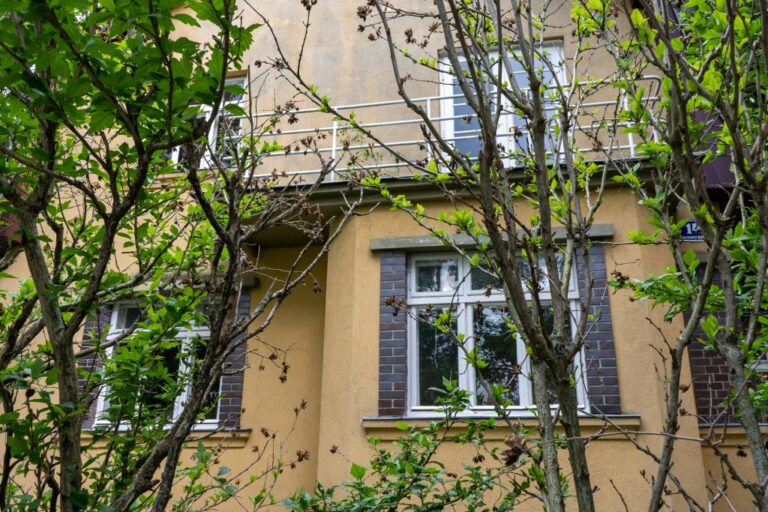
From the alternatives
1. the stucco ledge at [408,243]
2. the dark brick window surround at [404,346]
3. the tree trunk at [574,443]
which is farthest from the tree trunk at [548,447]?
the stucco ledge at [408,243]

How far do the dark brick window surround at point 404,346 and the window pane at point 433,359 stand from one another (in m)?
0.22

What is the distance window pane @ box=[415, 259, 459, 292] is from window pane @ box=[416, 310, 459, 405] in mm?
425

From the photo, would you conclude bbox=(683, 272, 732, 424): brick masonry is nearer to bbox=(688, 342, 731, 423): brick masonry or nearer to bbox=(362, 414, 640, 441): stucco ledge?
bbox=(688, 342, 731, 423): brick masonry

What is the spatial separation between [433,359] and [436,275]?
0.97 meters

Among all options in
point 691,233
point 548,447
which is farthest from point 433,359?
point 548,447

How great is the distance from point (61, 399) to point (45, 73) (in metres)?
1.24

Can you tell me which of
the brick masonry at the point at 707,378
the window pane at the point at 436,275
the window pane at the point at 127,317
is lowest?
the brick masonry at the point at 707,378

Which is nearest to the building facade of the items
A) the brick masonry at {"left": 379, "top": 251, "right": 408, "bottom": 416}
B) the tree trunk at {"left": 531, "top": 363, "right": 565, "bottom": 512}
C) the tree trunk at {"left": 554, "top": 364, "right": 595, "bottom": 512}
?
the brick masonry at {"left": 379, "top": 251, "right": 408, "bottom": 416}

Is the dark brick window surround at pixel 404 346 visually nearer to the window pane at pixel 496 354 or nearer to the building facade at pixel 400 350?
the building facade at pixel 400 350

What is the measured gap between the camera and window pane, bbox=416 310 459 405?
23.5ft

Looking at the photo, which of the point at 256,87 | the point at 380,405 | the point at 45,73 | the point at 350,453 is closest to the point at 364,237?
the point at 380,405

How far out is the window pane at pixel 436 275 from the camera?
24.9 feet

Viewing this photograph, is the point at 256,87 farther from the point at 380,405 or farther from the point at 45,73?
the point at 45,73

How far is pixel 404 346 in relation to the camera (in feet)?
23.6
